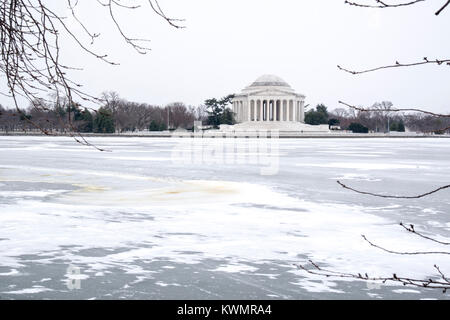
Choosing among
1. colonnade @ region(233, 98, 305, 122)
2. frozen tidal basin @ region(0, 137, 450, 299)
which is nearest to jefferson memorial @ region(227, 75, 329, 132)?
→ colonnade @ region(233, 98, 305, 122)

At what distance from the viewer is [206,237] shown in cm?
1158

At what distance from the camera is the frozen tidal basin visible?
8.09 m

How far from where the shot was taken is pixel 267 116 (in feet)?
497

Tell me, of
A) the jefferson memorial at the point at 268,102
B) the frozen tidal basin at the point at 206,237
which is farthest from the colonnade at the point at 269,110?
the frozen tidal basin at the point at 206,237

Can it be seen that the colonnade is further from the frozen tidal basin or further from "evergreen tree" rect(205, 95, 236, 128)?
the frozen tidal basin

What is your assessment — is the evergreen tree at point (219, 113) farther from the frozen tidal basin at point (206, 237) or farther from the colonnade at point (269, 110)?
the frozen tidal basin at point (206, 237)

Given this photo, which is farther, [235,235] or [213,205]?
[213,205]

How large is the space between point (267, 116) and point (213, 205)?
136445 millimetres

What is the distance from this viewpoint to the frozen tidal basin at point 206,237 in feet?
26.5

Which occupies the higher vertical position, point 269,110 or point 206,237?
point 269,110

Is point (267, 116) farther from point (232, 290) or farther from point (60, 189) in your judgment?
point (232, 290)

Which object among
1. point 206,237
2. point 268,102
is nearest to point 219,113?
point 268,102

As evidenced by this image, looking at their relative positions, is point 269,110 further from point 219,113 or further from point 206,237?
point 206,237
